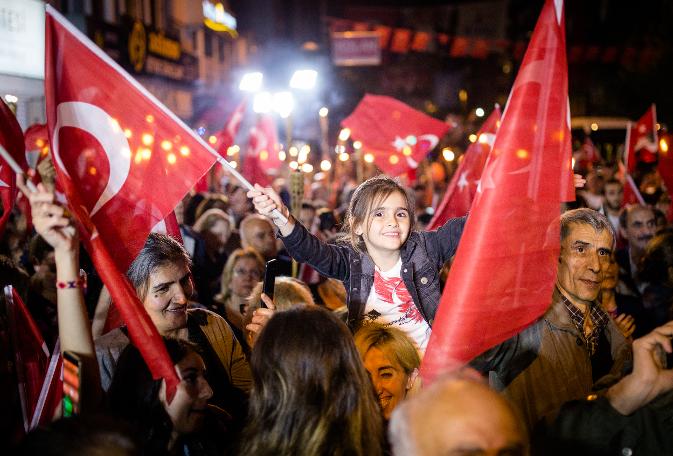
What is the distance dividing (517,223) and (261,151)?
32.2ft

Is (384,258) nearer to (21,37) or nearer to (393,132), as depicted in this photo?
(393,132)

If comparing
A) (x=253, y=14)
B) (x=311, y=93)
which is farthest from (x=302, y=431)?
(x=253, y=14)

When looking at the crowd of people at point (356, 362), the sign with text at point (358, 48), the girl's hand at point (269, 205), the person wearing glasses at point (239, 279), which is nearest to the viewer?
the crowd of people at point (356, 362)

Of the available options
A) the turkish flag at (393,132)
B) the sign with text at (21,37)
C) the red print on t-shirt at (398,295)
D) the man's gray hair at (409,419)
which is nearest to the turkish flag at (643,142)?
the turkish flag at (393,132)

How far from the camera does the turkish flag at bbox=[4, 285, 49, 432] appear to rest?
2832mm

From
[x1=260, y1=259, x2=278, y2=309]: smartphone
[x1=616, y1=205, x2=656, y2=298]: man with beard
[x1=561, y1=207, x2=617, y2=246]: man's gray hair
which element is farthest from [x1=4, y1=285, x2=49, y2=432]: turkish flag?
[x1=616, y1=205, x2=656, y2=298]: man with beard

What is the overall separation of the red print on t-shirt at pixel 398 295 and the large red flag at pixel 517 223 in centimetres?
112

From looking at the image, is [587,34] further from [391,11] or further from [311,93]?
[311,93]

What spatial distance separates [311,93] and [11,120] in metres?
→ 44.5

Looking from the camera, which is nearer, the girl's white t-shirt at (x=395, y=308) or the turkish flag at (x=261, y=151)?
the girl's white t-shirt at (x=395, y=308)

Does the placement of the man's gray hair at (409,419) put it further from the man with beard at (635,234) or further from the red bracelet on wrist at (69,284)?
the man with beard at (635,234)

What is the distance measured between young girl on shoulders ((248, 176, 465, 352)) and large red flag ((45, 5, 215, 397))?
0.66m

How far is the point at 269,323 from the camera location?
2.29 m

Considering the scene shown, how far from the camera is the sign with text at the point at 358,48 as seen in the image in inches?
969
